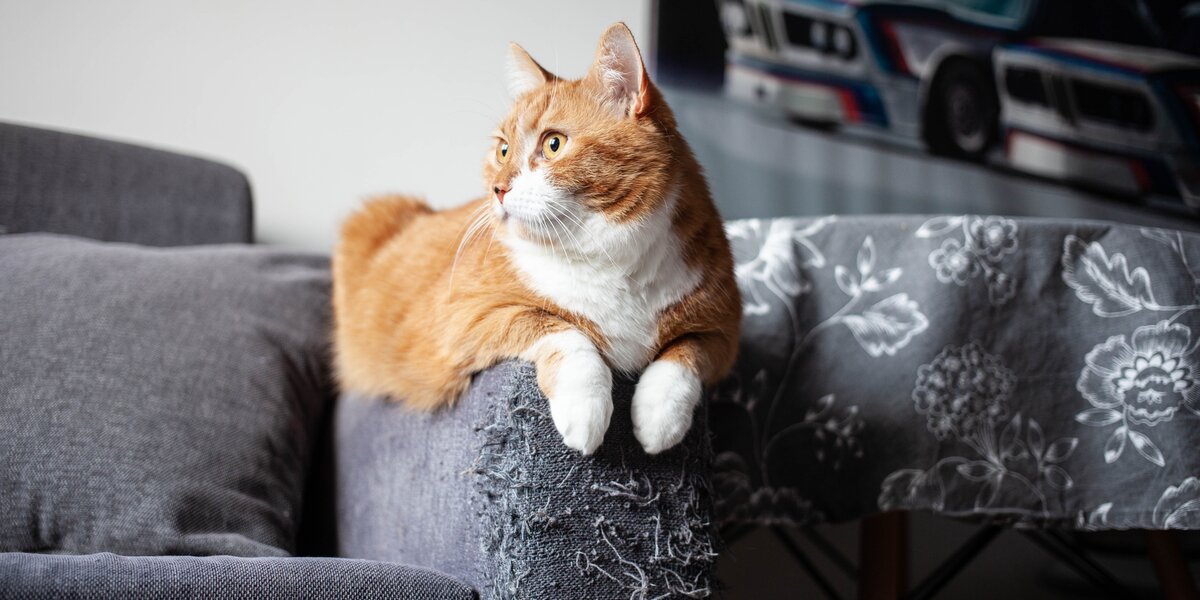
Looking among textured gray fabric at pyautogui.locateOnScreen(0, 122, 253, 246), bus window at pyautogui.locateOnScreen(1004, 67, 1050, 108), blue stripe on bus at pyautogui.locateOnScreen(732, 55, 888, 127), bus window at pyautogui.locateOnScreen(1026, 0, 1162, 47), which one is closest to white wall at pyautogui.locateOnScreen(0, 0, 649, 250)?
textured gray fabric at pyautogui.locateOnScreen(0, 122, 253, 246)

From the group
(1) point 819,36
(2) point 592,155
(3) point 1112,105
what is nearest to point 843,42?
(1) point 819,36

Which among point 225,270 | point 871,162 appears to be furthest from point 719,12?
point 225,270

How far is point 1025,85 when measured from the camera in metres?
2.05

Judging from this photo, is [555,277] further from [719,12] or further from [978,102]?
[978,102]

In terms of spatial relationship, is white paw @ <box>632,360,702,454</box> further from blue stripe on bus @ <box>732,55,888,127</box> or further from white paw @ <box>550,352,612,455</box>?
blue stripe on bus @ <box>732,55,888,127</box>

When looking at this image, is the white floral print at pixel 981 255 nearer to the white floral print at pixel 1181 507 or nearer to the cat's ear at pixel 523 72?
the white floral print at pixel 1181 507

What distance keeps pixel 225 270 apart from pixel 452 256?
0.37m

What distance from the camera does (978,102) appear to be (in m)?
2.04

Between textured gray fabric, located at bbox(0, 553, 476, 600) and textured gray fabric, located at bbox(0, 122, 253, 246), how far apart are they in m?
0.78

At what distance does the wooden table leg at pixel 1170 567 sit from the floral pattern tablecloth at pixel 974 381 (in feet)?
0.82

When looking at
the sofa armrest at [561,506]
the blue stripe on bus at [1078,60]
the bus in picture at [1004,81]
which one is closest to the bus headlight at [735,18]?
the bus in picture at [1004,81]

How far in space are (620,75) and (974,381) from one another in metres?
0.62

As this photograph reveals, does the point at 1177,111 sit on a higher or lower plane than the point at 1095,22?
lower

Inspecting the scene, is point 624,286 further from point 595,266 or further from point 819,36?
point 819,36
